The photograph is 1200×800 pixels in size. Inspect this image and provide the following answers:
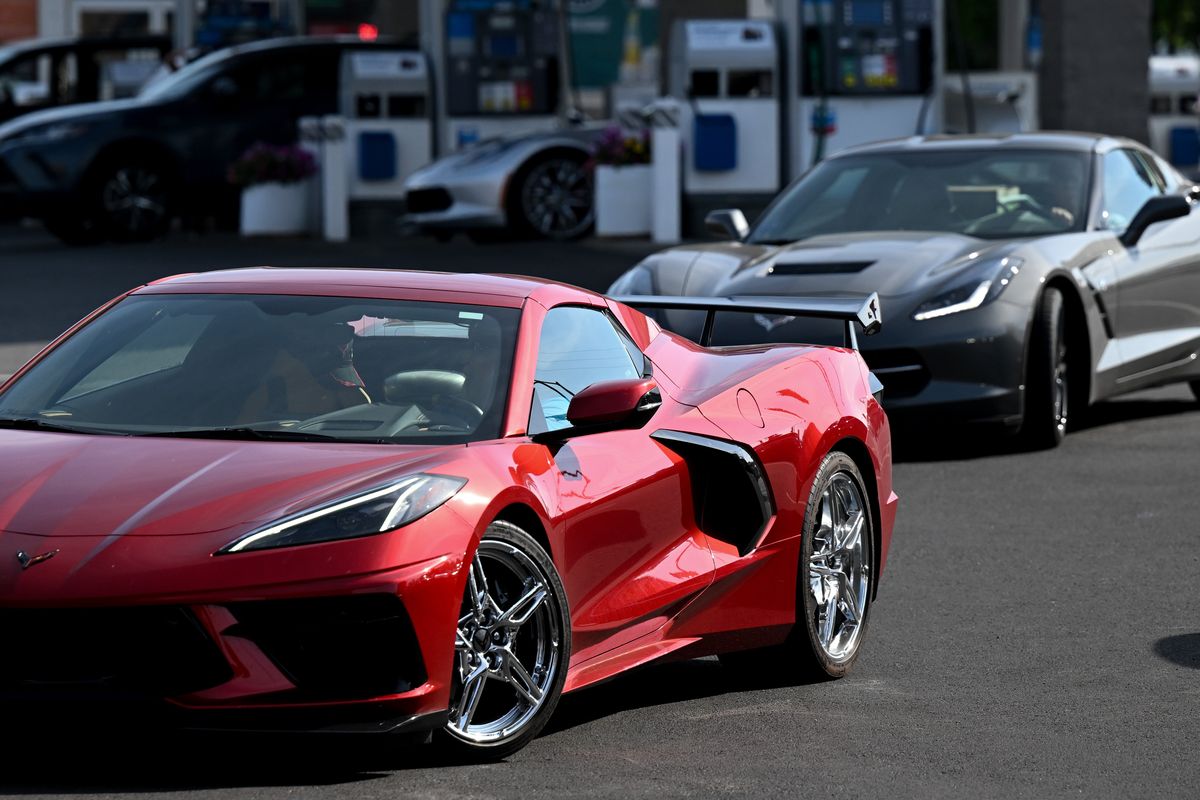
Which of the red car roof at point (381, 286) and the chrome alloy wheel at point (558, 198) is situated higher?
the red car roof at point (381, 286)

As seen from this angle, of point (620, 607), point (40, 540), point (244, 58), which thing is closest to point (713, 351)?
point (620, 607)

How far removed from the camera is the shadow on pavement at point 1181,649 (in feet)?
22.2

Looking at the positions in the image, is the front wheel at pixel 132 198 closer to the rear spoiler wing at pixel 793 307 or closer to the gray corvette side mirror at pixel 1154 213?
the gray corvette side mirror at pixel 1154 213

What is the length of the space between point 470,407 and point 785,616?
4.22 feet

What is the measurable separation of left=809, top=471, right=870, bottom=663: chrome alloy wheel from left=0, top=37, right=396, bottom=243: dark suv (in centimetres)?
1789

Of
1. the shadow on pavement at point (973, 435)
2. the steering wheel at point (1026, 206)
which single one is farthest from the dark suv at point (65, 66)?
the steering wheel at point (1026, 206)

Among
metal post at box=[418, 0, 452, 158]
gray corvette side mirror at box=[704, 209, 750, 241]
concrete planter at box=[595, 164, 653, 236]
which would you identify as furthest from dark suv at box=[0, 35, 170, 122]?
gray corvette side mirror at box=[704, 209, 750, 241]

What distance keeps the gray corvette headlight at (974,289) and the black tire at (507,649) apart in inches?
226

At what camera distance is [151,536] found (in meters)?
4.84

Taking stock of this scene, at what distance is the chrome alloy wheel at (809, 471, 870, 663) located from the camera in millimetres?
6586

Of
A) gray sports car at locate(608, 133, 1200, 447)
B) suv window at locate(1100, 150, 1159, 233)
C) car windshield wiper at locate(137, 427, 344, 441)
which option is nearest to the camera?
car windshield wiper at locate(137, 427, 344, 441)

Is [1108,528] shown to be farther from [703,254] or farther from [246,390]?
[246,390]

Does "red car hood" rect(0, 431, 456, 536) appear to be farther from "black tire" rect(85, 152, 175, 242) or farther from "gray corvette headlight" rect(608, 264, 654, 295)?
"black tire" rect(85, 152, 175, 242)

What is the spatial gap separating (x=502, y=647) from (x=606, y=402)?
0.71 meters
